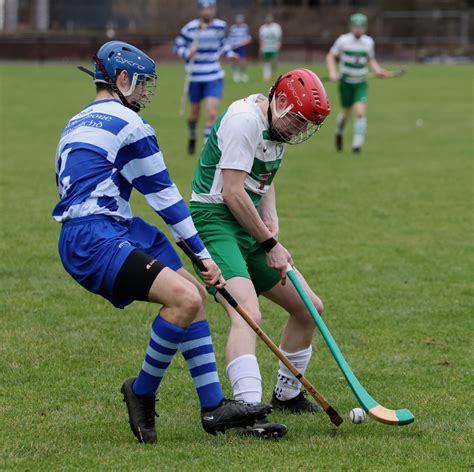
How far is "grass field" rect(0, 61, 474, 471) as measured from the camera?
187 inches

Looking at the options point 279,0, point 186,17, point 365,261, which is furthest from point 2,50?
point 365,261

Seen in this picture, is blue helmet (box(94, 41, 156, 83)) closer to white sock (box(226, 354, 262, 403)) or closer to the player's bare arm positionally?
the player's bare arm

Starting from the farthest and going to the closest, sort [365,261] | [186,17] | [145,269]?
[186,17] → [365,261] → [145,269]

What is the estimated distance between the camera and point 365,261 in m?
9.27

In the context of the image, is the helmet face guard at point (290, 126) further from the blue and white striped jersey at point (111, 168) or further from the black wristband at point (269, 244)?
the blue and white striped jersey at point (111, 168)

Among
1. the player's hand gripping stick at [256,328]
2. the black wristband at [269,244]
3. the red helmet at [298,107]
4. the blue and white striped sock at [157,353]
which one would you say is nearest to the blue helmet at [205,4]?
the red helmet at [298,107]

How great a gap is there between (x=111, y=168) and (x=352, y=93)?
Answer: 41.9ft

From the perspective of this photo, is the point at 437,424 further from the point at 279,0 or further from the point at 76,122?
the point at 279,0

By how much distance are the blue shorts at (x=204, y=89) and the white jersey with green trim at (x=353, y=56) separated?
211 centimetres

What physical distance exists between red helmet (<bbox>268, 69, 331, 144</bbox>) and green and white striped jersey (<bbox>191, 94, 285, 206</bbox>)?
0.10 metres

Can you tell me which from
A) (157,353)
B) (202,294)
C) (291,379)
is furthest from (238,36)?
(157,353)

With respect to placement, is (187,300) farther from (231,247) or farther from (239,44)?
(239,44)

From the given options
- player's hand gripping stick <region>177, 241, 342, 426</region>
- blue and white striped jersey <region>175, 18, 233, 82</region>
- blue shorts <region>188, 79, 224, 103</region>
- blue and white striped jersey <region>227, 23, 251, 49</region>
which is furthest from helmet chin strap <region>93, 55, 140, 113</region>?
blue and white striped jersey <region>227, 23, 251, 49</region>

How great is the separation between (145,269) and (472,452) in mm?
1694
